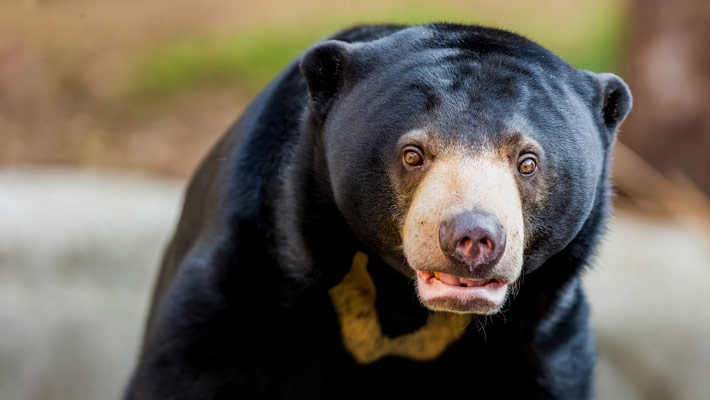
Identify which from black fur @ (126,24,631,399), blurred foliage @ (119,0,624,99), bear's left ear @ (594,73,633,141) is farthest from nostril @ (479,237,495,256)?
blurred foliage @ (119,0,624,99)

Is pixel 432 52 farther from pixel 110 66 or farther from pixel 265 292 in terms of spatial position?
pixel 110 66

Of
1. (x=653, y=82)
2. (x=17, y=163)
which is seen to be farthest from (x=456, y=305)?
(x=17, y=163)

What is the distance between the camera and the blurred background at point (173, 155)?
6.54m

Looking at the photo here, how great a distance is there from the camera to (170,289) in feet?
13.2

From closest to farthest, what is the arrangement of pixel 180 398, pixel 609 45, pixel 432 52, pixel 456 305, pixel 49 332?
1. pixel 456 305
2. pixel 432 52
3. pixel 180 398
4. pixel 49 332
5. pixel 609 45

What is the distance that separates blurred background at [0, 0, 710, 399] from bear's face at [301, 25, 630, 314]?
0.78 meters

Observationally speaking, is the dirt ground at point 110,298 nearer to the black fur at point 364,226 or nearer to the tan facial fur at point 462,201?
Answer: the black fur at point 364,226

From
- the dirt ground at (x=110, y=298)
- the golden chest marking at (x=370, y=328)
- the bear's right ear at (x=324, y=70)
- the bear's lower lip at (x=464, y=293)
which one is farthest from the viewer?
the dirt ground at (x=110, y=298)

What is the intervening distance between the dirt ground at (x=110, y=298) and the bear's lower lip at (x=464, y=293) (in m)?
3.58

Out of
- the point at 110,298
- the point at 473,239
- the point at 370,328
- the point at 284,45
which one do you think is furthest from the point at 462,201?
the point at 284,45

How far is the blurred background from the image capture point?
6535mm

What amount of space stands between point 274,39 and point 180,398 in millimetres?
8266

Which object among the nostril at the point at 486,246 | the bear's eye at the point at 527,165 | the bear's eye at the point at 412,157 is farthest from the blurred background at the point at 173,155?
the nostril at the point at 486,246

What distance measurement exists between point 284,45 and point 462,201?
8.79 meters
